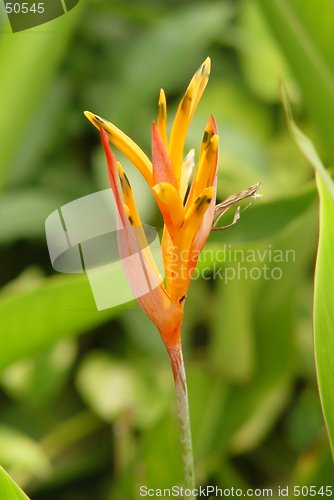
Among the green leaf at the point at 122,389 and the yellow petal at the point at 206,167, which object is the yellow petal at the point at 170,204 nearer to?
the yellow petal at the point at 206,167

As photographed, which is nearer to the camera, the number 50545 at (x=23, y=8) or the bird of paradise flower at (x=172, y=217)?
the bird of paradise flower at (x=172, y=217)

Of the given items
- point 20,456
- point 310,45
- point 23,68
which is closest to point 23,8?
point 23,68

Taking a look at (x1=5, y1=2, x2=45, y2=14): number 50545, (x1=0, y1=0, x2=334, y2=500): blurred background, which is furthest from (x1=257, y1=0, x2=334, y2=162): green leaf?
(x1=5, y1=2, x2=45, y2=14): number 50545

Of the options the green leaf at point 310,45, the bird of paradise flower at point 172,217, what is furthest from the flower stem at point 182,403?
the green leaf at point 310,45

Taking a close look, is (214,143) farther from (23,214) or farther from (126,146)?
(23,214)

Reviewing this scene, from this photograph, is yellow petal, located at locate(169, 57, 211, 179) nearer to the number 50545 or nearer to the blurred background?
the blurred background

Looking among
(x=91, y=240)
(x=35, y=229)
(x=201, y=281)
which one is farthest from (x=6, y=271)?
(x=91, y=240)
